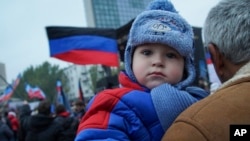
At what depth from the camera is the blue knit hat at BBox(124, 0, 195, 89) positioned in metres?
1.90

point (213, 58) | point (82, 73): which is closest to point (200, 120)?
point (213, 58)

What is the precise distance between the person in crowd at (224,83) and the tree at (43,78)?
97.8 m

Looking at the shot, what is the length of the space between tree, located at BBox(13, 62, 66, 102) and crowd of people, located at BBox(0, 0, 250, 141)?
3829 inches

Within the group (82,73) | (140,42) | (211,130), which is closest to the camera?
(211,130)

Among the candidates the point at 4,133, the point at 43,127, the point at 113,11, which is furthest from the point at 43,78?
the point at 43,127

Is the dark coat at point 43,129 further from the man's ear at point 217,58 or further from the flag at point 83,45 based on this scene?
the man's ear at point 217,58

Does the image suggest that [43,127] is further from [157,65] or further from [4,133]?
[157,65]

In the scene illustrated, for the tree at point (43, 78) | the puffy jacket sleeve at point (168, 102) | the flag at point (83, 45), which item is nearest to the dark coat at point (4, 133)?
the flag at point (83, 45)

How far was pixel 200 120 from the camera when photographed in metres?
1.17

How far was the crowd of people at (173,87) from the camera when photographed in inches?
46.2

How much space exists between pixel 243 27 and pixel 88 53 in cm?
589

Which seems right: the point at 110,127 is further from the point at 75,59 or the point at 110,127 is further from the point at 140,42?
the point at 75,59

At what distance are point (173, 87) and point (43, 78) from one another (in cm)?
10607

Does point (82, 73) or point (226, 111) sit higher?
point (226, 111)
